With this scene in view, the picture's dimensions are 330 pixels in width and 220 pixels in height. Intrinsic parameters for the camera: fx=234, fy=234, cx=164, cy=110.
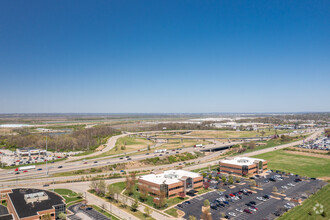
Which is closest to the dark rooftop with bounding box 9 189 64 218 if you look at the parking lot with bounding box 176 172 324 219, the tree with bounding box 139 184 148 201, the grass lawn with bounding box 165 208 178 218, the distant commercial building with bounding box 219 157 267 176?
the tree with bounding box 139 184 148 201

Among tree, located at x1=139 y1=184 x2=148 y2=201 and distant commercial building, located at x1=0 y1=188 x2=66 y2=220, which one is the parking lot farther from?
distant commercial building, located at x1=0 y1=188 x2=66 y2=220

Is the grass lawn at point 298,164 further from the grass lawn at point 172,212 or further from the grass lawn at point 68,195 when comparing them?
the grass lawn at point 68,195

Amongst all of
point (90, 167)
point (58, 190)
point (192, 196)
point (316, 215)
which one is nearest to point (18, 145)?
point (90, 167)

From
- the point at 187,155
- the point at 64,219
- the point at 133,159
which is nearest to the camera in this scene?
the point at 64,219

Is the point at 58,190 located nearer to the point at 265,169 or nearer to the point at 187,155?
the point at 187,155

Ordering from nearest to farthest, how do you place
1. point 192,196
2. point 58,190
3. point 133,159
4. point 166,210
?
1. point 166,210
2. point 192,196
3. point 58,190
4. point 133,159

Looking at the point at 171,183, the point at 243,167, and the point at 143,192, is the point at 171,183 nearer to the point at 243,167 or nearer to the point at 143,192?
the point at 143,192

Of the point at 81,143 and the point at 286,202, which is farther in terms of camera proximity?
the point at 81,143
